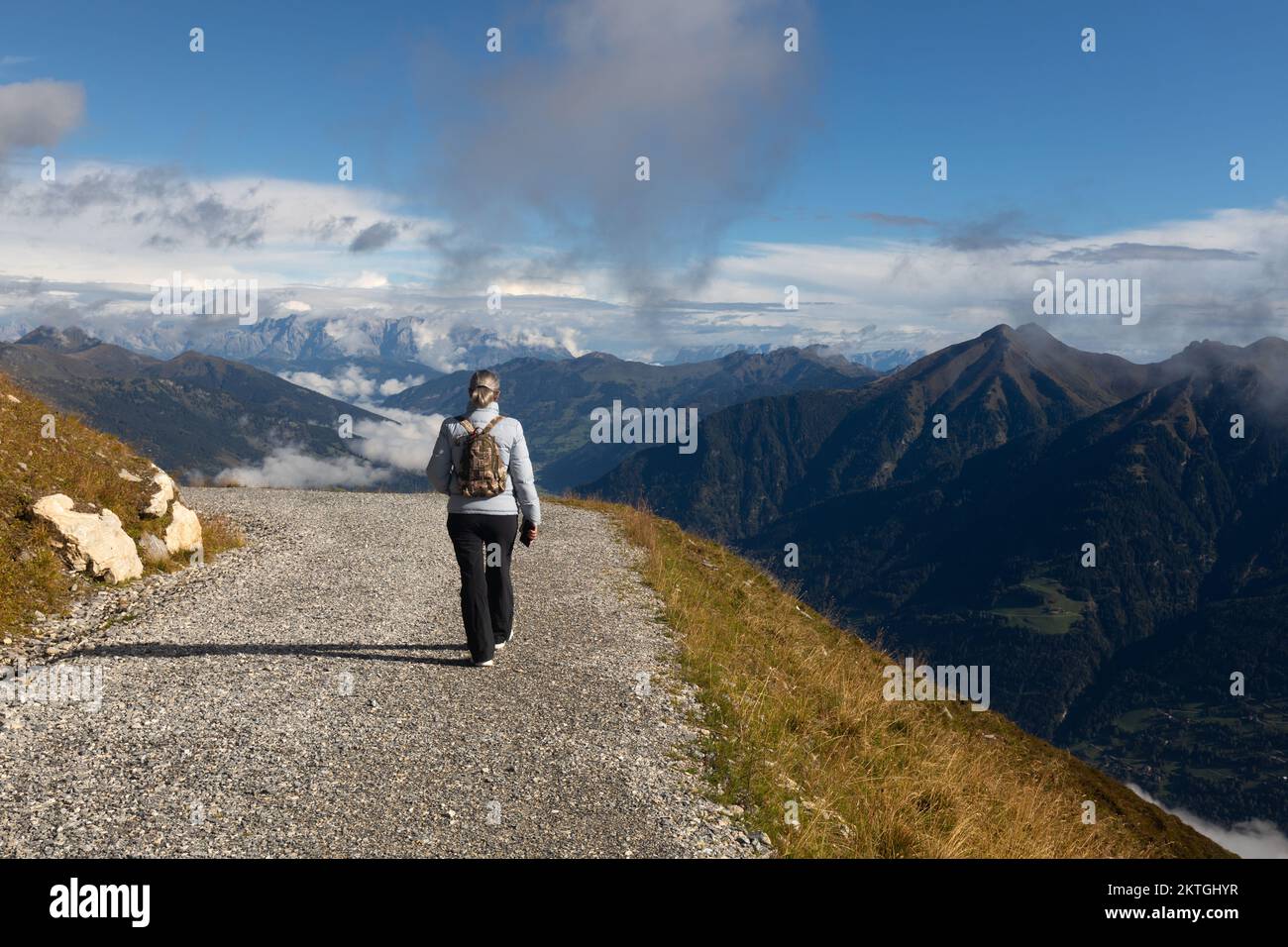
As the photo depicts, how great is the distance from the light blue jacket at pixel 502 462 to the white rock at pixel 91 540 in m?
7.51

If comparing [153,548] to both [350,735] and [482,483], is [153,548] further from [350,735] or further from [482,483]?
[350,735]

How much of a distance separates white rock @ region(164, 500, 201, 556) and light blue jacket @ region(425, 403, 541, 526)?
8949 mm

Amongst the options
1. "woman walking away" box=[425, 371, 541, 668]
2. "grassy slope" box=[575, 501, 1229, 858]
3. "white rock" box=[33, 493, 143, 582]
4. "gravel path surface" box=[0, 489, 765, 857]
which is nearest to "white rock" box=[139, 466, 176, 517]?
"white rock" box=[33, 493, 143, 582]

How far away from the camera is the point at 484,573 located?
10.8 meters

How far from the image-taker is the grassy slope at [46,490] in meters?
12.4

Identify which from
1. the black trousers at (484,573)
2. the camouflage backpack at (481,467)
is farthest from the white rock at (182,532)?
the camouflage backpack at (481,467)

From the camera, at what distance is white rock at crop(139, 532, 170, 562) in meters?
15.4

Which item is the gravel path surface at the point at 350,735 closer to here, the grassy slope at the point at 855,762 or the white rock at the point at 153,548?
the grassy slope at the point at 855,762

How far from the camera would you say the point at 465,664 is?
11.1 metres

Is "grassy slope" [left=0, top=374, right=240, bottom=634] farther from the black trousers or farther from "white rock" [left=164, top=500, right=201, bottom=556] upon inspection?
the black trousers

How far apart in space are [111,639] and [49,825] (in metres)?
5.97

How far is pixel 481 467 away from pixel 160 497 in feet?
34.0

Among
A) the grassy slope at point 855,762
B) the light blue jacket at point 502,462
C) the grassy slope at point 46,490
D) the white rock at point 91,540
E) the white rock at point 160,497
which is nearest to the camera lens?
the grassy slope at point 855,762
